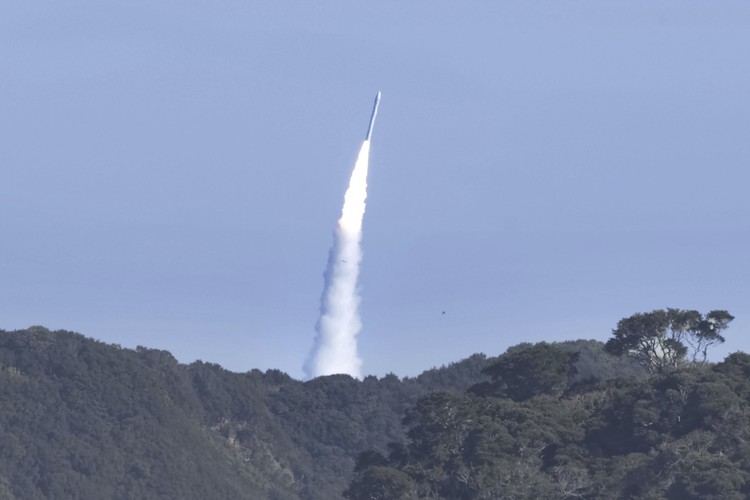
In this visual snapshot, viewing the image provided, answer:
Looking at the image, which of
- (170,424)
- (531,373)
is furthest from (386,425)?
(531,373)

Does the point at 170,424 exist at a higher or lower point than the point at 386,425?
lower

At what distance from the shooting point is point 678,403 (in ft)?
347

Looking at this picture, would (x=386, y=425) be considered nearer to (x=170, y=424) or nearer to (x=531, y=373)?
(x=170, y=424)

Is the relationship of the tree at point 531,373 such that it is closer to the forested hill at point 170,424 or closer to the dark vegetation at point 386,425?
the dark vegetation at point 386,425

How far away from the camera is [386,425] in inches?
6939

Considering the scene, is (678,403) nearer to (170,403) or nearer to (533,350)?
(533,350)

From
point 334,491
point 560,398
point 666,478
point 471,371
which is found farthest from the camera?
point 471,371

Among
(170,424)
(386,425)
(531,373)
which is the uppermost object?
(386,425)

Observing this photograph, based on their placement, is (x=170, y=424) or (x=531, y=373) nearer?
(x=531, y=373)

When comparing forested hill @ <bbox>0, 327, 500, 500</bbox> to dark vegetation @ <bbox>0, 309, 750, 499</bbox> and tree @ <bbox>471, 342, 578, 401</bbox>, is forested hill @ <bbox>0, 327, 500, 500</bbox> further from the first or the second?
tree @ <bbox>471, 342, 578, 401</bbox>

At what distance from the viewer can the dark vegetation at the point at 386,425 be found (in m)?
103

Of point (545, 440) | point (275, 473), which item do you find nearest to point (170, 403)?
point (275, 473)

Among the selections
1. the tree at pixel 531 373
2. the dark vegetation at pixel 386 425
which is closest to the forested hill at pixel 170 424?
the dark vegetation at pixel 386 425

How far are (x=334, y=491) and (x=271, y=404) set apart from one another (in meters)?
17.8
